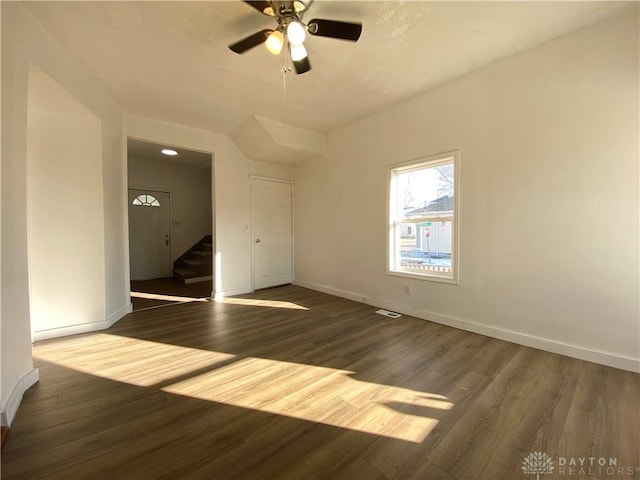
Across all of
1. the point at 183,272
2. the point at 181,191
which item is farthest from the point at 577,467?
the point at 181,191

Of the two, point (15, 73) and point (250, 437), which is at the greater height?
point (15, 73)

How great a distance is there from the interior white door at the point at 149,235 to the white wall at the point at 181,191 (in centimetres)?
15

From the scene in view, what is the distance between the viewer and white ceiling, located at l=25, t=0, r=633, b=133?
2.03 meters

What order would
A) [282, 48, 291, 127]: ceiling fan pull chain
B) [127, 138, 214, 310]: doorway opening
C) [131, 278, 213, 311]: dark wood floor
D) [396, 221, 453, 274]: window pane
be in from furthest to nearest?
[127, 138, 214, 310]: doorway opening, [131, 278, 213, 311]: dark wood floor, [396, 221, 453, 274]: window pane, [282, 48, 291, 127]: ceiling fan pull chain

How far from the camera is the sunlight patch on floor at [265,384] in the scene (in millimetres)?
1620

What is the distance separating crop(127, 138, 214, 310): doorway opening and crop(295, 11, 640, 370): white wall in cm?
476

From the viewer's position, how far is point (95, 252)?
2.99m

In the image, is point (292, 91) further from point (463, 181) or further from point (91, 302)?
point (91, 302)

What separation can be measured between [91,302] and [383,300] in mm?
3738

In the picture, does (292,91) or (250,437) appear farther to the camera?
(292,91)

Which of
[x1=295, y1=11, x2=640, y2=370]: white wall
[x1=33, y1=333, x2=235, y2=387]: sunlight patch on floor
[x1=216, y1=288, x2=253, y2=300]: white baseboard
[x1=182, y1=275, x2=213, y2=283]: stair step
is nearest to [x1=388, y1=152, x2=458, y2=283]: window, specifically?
[x1=295, y1=11, x2=640, y2=370]: white wall

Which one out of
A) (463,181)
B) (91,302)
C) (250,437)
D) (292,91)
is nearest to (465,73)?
(463,181)

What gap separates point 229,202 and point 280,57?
8.78 ft

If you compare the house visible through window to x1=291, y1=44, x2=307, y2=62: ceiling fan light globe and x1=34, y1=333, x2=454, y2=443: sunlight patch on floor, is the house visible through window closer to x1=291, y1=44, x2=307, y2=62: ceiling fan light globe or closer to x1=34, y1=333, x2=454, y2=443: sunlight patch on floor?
x1=34, y1=333, x2=454, y2=443: sunlight patch on floor
